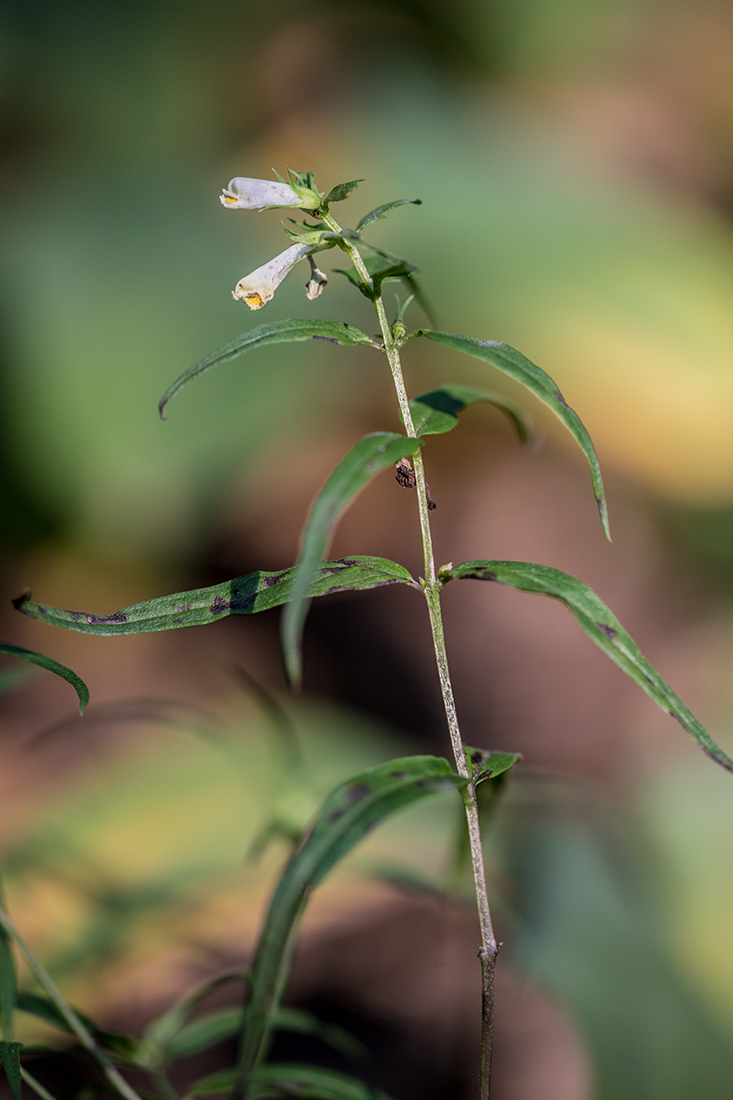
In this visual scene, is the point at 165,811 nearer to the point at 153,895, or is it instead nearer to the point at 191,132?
the point at 153,895

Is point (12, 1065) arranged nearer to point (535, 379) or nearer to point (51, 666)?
point (51, 666)

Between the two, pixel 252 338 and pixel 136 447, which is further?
pixel 136 447

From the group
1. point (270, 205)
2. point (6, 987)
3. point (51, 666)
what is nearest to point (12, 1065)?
point (6, 987)

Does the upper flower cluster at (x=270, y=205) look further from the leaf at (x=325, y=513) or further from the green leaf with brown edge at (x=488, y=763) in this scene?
the green leaf with brown edge at (x=488, y=763)

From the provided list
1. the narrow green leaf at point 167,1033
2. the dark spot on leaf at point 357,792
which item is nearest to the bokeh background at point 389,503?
the narrow green leaf at point 167,1033

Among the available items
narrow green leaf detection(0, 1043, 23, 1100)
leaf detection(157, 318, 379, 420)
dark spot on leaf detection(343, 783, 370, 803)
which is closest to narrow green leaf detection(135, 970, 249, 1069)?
narrow green leaf detection(0, 1043, 23, 1100)

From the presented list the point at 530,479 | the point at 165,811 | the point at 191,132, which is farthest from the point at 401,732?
the point at 191,132
